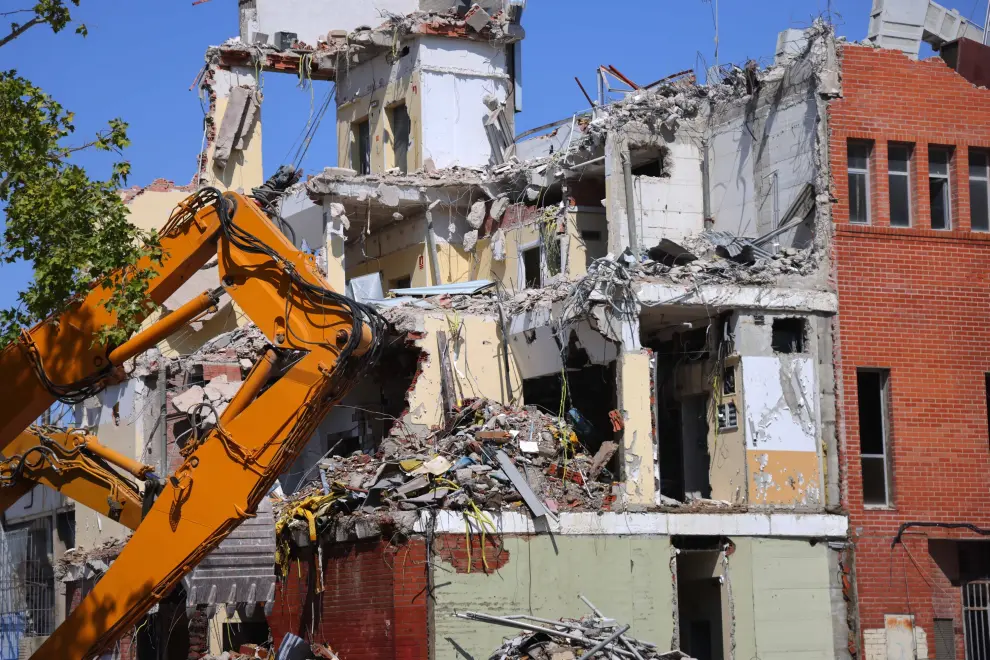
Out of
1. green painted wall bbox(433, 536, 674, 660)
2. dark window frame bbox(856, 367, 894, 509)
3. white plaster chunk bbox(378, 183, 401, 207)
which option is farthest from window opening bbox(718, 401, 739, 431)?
white plaster chunk bbox(378, 183, 401, 207)

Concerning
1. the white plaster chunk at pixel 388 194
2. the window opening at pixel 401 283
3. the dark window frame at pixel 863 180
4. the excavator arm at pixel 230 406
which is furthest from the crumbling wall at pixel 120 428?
the excavator arm at pixel 230 406

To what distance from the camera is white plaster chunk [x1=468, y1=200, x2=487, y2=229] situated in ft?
99.9

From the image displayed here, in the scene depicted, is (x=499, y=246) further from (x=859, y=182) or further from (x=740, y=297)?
(x=859, y=182)

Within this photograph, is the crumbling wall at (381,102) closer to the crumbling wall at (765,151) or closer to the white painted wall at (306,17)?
the white painted wall at (306,17)

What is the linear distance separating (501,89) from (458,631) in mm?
16735

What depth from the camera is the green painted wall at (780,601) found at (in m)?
22.7

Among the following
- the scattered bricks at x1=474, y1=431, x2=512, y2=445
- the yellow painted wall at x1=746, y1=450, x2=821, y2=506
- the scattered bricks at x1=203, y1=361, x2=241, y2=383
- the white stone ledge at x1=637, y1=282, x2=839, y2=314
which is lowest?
the yellow painted wall at x1=746, y1=450, x2=821, y2=506

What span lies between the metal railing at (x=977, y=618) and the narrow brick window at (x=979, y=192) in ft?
20.3

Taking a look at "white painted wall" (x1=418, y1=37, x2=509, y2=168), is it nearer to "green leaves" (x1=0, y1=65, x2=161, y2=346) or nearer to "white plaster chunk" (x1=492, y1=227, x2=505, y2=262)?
"white plaster chunk" (x1=492, y1=227, x2=505, y2=262)

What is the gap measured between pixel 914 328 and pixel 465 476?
8.20 metres

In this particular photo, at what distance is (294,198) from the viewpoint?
3061cm

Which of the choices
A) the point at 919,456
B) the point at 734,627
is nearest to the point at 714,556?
the point at 734,627

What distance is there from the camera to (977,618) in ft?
77.8

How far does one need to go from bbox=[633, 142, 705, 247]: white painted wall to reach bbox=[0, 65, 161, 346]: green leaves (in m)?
15.1
